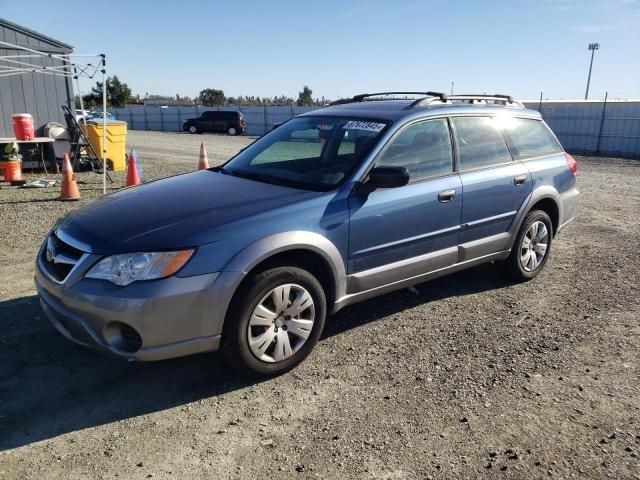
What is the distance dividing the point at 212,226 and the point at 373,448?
1581 millimetres

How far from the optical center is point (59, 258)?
3428mm

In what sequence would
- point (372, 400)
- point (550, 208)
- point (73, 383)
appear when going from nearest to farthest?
point (372, 400)
point (73, 383)
point (550, 208)

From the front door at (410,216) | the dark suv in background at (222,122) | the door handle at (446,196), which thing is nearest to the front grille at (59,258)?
the front door at (410,216)

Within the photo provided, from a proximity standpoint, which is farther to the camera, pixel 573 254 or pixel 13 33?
pixel 13 33

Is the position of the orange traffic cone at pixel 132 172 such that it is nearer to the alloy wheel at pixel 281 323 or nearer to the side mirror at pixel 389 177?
the side mirror at pixel 389 177

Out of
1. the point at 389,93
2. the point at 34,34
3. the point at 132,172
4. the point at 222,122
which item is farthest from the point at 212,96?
the point at 389,93

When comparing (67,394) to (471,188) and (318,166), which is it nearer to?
(318,166)

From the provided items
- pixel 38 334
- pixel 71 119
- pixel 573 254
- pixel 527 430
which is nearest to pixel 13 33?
pixel 71 119

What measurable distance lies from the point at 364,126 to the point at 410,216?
836 mm

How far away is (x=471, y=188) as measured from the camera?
4594 millimetres

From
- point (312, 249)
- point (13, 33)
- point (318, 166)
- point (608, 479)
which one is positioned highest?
point (13, 33)

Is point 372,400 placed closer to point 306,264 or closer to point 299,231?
point 306,264

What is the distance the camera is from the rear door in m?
4.63

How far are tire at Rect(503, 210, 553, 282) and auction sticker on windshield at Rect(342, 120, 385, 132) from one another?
1938 mm
